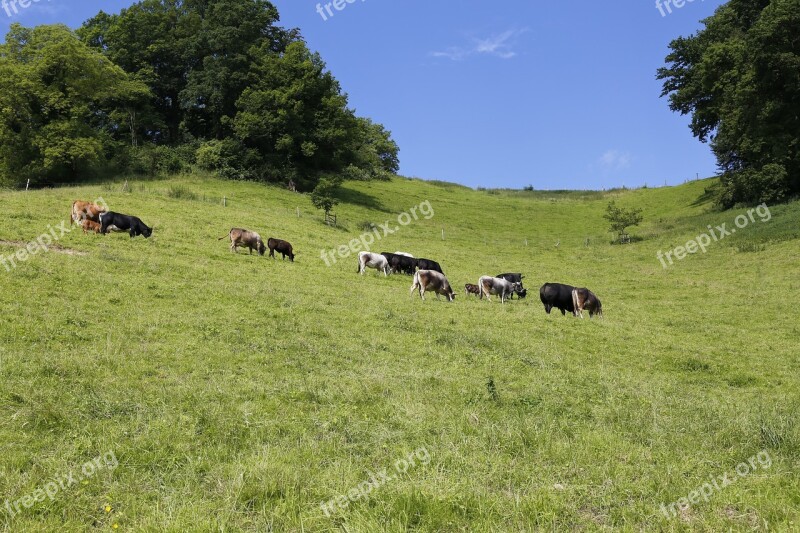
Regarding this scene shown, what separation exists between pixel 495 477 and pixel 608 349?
1011cm

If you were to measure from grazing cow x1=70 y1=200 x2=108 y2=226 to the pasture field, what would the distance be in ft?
4.19

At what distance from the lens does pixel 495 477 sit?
226 inches

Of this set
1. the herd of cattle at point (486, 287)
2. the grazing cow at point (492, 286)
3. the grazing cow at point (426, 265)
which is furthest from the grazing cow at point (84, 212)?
the grazing cow at point (492, 286)

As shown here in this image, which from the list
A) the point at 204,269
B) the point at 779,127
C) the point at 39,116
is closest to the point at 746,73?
the point at 779,127

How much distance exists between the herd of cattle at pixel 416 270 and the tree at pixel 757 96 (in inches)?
1124

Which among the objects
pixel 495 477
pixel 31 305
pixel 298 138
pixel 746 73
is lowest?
pixel 31 305

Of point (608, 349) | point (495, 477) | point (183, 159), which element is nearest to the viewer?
point (495, 477)

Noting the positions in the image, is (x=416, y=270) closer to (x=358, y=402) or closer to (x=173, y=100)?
(x=358, y=402)

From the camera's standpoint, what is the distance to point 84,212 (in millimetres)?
24875

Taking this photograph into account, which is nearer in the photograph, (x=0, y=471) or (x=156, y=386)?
(x=0, y=471)

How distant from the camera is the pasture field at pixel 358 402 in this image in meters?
5.09

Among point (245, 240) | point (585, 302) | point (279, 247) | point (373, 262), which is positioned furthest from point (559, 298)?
point (245, 240)

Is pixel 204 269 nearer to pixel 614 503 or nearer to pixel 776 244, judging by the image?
pixel 614 503

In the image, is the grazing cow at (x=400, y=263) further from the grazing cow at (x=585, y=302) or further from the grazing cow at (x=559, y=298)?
the grazing cow at (x=585, y=302)
